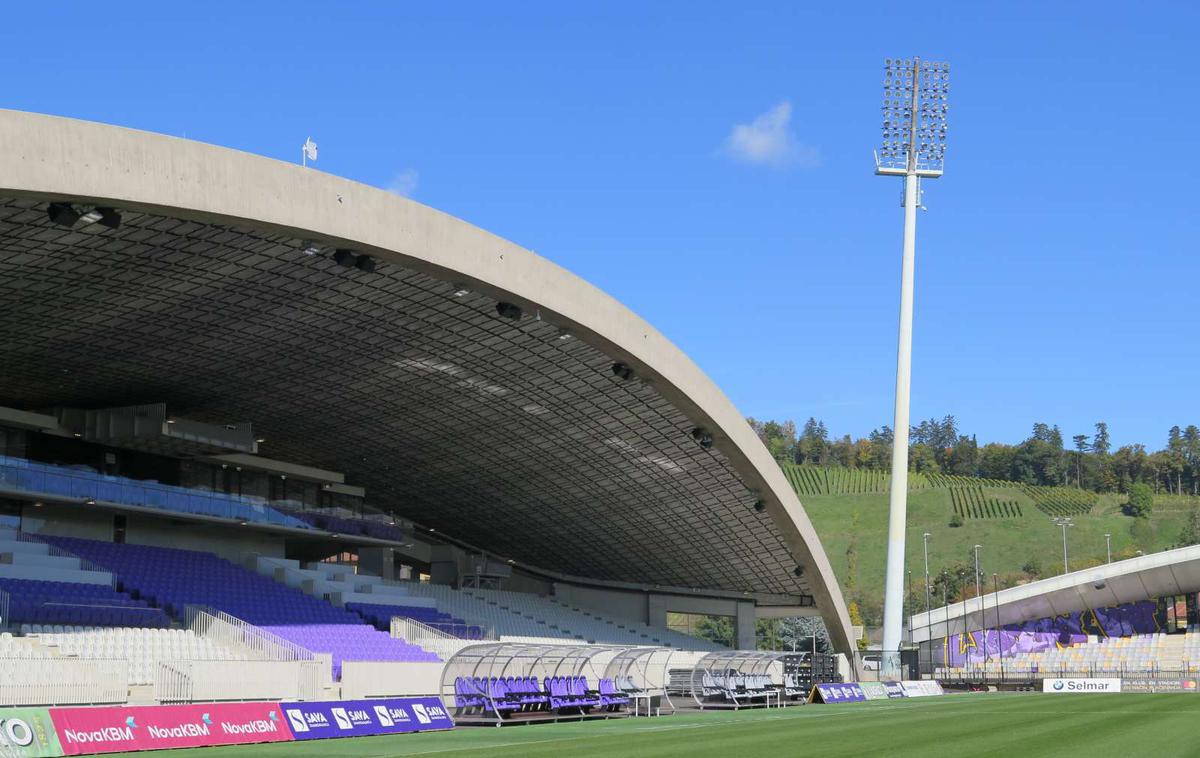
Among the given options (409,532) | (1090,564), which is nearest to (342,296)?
(409,532)

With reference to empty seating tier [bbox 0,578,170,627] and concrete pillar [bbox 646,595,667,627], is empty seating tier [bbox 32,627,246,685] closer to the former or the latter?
empty seating tier [bbox 0,578,170,627]

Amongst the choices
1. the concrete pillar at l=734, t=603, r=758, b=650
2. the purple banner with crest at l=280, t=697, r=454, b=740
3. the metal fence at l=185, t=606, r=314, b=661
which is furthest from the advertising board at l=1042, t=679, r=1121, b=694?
the purple banner with crest at l=280, t=697, r=454, b=740

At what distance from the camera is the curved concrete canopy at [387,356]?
87.7 feet

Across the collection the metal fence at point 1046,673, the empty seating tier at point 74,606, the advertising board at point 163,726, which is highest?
the empty seating tier at point 74,606

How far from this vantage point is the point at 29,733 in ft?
60.3

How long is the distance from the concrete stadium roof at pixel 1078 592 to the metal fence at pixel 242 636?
5430 cm

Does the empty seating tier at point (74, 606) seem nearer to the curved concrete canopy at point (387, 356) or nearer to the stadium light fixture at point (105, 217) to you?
the curved concrete canopy at point (387, 356)

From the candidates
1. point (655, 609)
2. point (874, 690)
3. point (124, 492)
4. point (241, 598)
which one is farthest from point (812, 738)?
point (655, 609)

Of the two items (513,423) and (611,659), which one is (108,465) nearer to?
(513,423)

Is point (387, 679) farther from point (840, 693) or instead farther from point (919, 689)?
point (919, 689)

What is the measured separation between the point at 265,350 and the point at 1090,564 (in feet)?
357

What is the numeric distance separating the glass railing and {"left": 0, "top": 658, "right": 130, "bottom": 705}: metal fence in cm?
1191

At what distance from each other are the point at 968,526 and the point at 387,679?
134329mm

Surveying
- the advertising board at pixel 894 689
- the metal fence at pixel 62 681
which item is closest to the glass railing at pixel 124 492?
the metal fence at pixel 62 681
